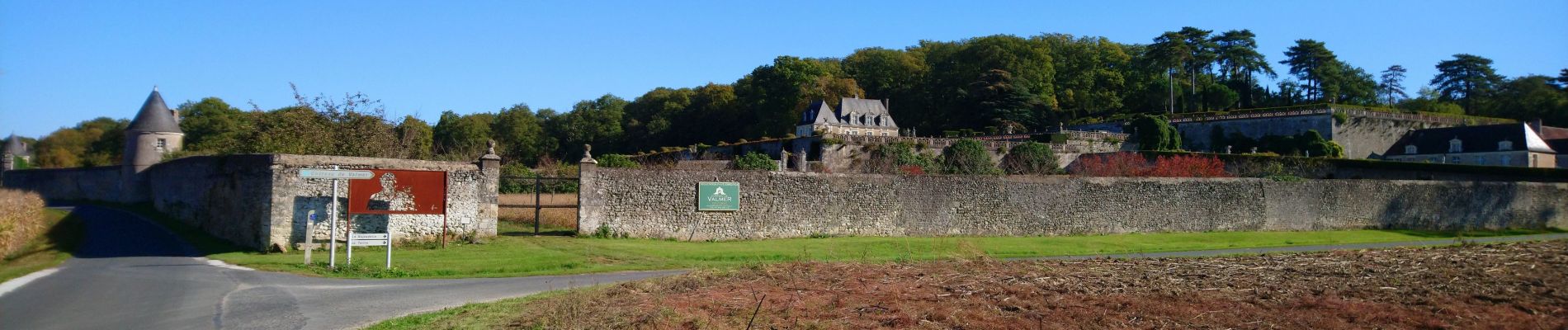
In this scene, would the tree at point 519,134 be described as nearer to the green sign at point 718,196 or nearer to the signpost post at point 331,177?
the green sign at point 718,196

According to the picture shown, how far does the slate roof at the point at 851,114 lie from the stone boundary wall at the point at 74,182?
45.6 meters

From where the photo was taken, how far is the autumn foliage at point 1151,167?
1684 inches

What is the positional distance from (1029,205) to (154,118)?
126 ft

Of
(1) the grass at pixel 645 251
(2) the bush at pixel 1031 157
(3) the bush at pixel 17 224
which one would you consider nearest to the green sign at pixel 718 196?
(1) the grass at pixel 645 251

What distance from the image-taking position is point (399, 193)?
2019 centimetres

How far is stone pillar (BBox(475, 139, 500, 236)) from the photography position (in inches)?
864

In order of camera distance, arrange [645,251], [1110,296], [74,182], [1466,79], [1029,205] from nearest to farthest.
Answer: [1110,296] → [645,251] → [1029,205] → [74,182] → [1466,79]

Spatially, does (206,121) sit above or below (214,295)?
above

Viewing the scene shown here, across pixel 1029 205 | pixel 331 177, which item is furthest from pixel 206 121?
pixel 1029 205

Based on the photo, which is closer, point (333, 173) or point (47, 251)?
point (333, 173)

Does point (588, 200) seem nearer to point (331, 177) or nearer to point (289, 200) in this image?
point (289, 200)

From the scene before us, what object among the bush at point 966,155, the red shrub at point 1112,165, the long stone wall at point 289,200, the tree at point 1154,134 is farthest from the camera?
the tree at point 1154,134

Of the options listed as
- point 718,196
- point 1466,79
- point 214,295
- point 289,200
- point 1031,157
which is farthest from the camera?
point 1466,79

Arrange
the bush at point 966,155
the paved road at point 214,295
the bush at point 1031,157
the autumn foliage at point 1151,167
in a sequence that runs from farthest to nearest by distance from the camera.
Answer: the bush at point 1031,157, the bush at point 966,155, the autumn foliage at point 1151,167, the paved road at point 214,295
